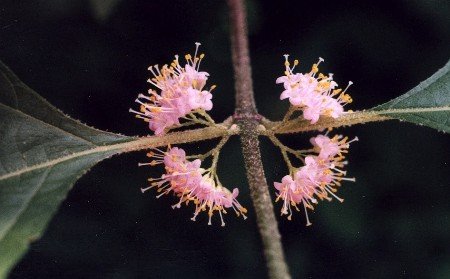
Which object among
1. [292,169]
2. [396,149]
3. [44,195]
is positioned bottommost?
[44,195]

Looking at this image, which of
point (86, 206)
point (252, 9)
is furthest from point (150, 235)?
point (252, 9)

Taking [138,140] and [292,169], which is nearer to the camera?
[138,140]

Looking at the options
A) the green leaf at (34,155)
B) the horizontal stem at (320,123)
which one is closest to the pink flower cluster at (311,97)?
the horizontal stem at (320,123)

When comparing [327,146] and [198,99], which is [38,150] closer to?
[198,99]

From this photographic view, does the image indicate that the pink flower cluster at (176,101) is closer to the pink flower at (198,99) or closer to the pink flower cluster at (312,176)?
the pink flower at (198,99)

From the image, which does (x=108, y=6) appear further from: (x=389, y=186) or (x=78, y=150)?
(x=389, y=186)
